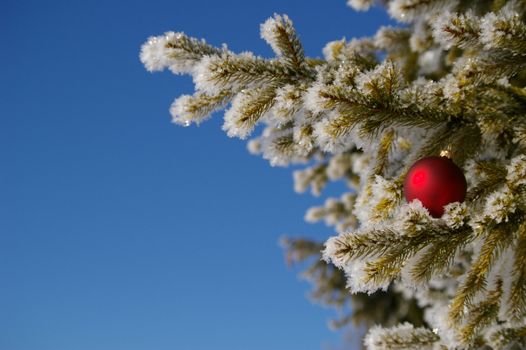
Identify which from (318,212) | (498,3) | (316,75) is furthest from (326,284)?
(316,75)

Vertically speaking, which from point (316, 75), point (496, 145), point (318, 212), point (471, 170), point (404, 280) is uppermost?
point (318, 212)

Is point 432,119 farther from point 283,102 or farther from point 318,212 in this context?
point 318,212

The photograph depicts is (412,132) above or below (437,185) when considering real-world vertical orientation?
above

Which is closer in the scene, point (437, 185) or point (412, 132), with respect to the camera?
point (437, 185)
